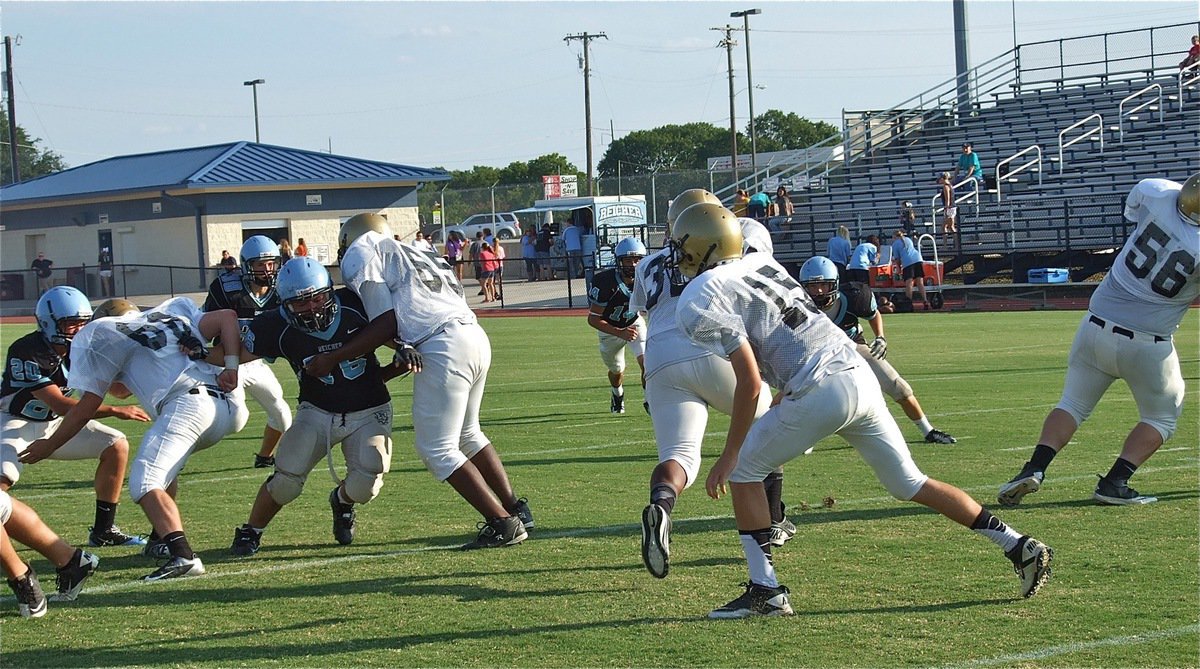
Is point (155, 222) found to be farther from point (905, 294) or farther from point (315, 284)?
point (315, 284)

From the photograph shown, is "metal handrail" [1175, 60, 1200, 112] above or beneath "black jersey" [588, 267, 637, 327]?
above

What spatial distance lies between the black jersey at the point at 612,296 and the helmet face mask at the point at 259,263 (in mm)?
3353

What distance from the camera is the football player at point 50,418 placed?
6996 millimetres

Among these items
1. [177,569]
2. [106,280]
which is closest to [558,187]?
[106,280]

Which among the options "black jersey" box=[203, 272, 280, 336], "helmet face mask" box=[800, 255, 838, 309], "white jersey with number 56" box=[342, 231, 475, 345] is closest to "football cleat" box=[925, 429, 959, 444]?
"helmet face mask" box=[800, 255, 838, 309]

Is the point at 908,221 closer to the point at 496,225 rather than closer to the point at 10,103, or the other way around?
the point at 496,225

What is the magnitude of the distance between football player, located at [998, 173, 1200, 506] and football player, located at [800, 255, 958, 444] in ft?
5.57

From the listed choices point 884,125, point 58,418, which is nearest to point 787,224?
point 884,125

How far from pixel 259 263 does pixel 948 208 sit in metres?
23.6

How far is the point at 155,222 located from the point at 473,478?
121ft

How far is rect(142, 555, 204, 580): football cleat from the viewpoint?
6.33 m

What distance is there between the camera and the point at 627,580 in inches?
237

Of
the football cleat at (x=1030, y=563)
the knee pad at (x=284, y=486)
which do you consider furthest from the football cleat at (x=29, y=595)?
the football cleat at (x=1030, y=563)

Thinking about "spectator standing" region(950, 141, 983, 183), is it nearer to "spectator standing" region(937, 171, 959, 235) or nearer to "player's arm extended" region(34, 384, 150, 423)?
"spectator standing" region(937, 171, 959, 235)
